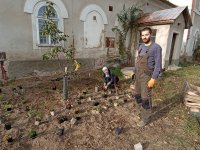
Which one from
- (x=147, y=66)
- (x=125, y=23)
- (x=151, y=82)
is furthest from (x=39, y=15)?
(x=151, y=82)

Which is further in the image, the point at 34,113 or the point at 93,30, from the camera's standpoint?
the point at 93,30

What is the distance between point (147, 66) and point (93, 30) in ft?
19.8

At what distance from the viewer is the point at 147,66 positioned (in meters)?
3.41

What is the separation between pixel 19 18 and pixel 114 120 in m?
5.50

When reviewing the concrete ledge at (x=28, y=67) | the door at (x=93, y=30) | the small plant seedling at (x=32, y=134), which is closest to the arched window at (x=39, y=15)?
the concrete ledge at (x=28, y=67)

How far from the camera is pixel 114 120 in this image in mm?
4020

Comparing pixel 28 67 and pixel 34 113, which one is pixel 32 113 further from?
pixel 28 67

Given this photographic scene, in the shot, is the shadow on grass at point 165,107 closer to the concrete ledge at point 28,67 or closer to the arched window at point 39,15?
the concrete ledge at point 28,67

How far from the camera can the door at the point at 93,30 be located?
8.59m

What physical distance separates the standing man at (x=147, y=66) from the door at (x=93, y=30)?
5569 mm

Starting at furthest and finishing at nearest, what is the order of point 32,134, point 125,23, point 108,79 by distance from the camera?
1. point 125,23
2. point 108,79
3. point 32,134

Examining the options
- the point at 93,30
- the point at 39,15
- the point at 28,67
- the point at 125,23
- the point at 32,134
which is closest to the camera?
the point at 32,134

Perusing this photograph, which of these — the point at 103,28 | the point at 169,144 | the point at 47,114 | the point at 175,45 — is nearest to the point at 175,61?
the point at 175,45

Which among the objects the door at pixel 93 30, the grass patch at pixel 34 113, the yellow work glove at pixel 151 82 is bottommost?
the grass patch at pixel 34 113
